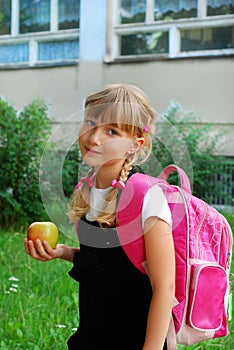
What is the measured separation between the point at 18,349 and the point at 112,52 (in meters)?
7.79

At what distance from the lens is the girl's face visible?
1811 millimetres

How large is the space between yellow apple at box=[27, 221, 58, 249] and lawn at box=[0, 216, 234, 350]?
1.43 m

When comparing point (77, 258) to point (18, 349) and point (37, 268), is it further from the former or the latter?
point (37, 268)

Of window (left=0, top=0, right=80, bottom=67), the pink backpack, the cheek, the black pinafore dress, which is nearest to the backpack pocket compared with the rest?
the pink backpack

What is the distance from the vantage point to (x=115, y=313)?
1.94 m

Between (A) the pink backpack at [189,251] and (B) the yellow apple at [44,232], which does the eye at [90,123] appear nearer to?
A: (A) the pink backpack at [189,251]

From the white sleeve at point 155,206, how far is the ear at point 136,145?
0.13m

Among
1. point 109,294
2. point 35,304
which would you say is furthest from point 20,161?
point 109,294

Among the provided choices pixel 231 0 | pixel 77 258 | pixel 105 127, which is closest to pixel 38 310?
pixel 77 258

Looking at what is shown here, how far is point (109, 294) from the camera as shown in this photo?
1.93 m

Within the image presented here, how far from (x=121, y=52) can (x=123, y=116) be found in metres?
9.19

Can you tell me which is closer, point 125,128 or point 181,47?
point 125,128

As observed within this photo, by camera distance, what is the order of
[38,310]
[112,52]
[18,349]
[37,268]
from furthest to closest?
[112,52] → [37,268] → [38,310] → [18,349]

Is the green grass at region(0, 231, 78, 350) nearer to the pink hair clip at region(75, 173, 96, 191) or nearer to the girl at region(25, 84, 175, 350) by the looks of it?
the girl at region(25, 84, 175, 350)
